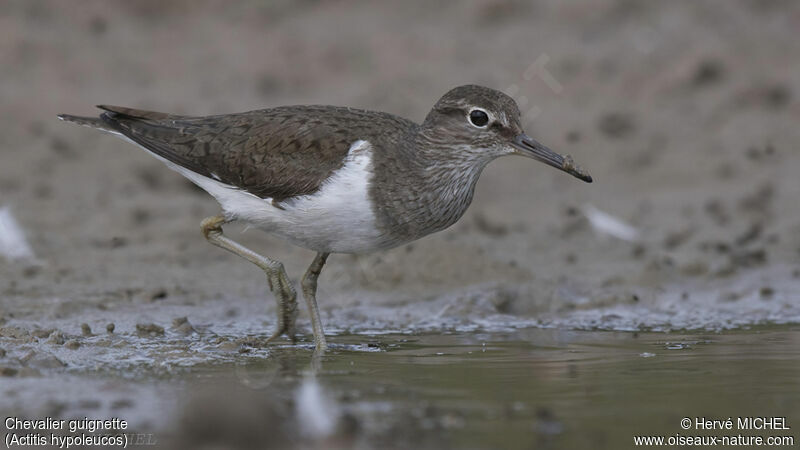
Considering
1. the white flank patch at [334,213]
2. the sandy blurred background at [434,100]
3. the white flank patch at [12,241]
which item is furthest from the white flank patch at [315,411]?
the white flank patch at [12,241]

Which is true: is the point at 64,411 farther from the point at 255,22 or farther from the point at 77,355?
the point at 255,22

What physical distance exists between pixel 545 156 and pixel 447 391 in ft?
6.69

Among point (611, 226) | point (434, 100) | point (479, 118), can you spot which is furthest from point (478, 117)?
point (434, 100)

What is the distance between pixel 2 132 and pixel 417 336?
6.81m

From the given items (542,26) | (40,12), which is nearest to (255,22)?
(40,12)

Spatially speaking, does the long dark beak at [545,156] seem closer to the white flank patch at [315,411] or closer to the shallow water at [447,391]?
the shallow water at [447,391]

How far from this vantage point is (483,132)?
7.56m

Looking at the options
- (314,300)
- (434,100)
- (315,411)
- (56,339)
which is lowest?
(315,411)

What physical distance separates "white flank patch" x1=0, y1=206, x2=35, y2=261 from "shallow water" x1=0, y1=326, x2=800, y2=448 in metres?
3.45

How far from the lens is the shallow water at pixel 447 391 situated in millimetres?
5035

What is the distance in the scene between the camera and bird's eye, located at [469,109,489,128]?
7.57 m

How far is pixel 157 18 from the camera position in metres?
14.4

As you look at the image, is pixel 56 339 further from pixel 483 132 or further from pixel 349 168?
pixel 483 132

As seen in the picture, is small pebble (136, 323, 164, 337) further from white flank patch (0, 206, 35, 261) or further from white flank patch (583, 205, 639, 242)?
white flank patch (583, 205, 639, 242)
